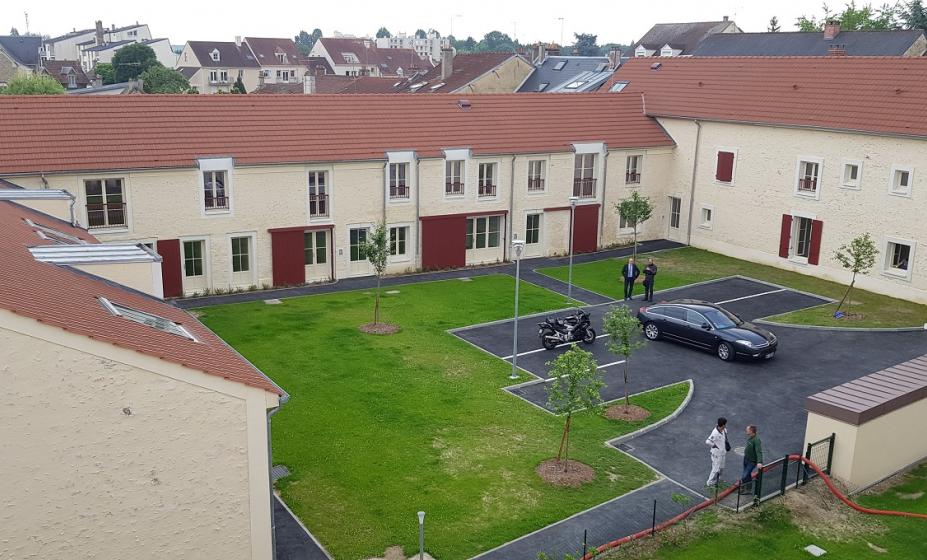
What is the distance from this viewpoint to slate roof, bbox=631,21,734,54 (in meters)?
84.8

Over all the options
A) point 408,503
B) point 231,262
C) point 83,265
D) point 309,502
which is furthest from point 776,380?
point 231,262

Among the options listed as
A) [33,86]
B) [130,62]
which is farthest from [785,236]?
[130,62]

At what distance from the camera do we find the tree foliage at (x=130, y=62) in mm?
93625

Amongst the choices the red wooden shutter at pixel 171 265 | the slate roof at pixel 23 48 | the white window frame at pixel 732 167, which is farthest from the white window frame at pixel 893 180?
the slate roof at pixel 23 48

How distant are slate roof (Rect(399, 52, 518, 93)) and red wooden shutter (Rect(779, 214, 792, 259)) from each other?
35911 mm

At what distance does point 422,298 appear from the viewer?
1299 inches

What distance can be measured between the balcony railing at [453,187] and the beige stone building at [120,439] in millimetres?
23770

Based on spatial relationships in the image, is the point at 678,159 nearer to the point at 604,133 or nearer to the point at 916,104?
the point at 604,133

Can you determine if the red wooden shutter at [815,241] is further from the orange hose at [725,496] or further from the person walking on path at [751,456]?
the person walking on path at [751,456]

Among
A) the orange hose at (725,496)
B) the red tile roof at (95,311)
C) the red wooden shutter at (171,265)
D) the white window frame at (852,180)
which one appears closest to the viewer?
the red tile roof at (95,311)

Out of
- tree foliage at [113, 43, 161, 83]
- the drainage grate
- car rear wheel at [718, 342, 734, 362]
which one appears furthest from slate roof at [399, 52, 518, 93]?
the drainage grate

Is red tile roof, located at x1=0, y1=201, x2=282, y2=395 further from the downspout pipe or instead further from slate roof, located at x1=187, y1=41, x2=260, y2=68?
slate roof, located at x1=187, y1=41, x2=260, y2=68

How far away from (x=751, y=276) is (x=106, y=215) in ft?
87.3

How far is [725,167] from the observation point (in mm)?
40031
